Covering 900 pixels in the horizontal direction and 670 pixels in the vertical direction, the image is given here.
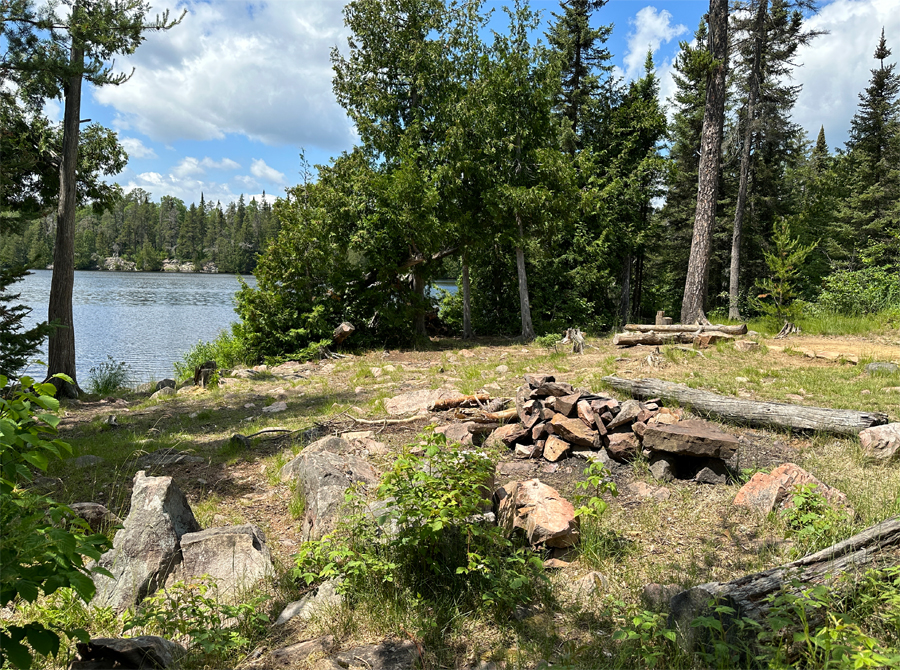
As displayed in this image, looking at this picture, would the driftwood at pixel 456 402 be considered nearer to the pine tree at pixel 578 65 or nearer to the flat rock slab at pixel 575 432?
the flat rock slab at pixel 575 432

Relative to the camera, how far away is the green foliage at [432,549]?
341cm

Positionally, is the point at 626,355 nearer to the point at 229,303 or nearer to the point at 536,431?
the point at 536,431

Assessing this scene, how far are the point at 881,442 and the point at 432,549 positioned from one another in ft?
16.0

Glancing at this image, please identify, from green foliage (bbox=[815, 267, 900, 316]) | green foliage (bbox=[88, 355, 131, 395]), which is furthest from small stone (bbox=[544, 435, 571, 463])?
green foliage (bbox=[815, 267, 900, 316])

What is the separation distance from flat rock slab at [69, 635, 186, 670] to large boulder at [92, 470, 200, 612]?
2.93ft

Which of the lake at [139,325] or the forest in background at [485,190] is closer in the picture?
the forest in background at [485,190]

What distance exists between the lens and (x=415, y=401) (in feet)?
27.2

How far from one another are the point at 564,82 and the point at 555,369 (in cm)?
1656

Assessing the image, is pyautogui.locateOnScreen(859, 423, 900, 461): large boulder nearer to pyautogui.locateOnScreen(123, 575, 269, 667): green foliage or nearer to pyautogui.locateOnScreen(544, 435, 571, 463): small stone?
pyautogui.locateOnScreen(544, 435, 571, 463): small stone

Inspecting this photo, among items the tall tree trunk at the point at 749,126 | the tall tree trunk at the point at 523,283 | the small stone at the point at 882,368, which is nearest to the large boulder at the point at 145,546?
the small stone at the point at 882,368

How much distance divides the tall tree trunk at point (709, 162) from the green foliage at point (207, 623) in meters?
13.9

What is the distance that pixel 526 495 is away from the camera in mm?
4344

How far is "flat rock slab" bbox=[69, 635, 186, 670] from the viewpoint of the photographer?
8.73 ft

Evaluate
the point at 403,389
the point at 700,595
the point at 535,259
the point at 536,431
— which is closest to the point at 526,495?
the point at 700,595
